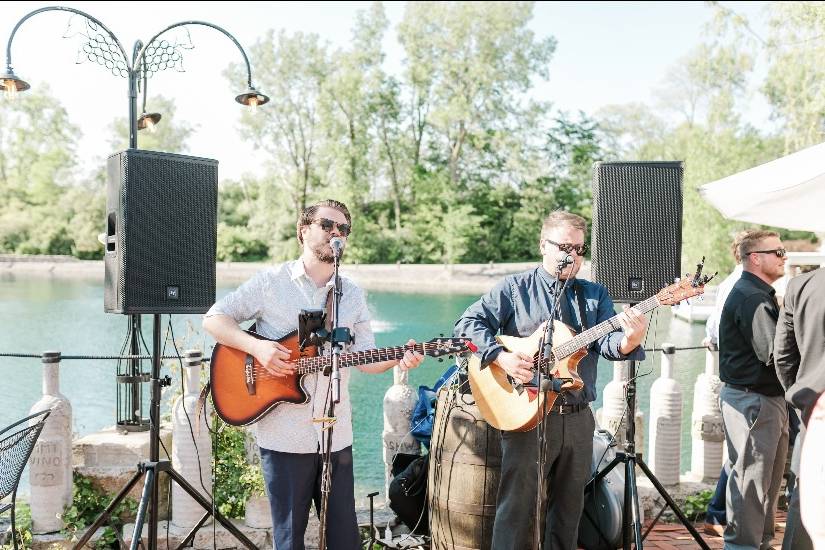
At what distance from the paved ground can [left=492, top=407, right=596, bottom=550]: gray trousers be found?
115 cm

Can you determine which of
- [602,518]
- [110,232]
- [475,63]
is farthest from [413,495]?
[475,63]

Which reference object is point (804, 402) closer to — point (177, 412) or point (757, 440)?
point (757, 440)

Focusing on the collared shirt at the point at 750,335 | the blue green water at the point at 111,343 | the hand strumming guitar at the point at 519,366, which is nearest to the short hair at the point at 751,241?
the collared shirt at the point at 750,335

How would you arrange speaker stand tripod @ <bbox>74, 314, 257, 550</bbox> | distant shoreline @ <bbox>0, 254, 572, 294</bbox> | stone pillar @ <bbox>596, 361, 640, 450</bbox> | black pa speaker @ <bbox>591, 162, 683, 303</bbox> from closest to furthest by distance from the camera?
speaker stand tripod @ <bbox>74, 314, 257, 550</bbox>, black pa speaker @ <bbox>591, 162, 683, 303</bbox>, stone pillar @ <bbox>596, 361, 640, 450</bbox>, distant shoreline @ <bbox>0, 254, 572, 294</bbox>

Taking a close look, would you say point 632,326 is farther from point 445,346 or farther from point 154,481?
point 154,481

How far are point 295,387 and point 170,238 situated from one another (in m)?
1.16

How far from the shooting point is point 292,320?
2920 mm

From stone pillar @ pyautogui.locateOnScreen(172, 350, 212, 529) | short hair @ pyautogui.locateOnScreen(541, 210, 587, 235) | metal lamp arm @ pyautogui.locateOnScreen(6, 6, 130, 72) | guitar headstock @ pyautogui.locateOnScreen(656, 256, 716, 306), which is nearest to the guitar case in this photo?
guitar headstock @ pyautogui.locateOnScreen(656, 256, 716, 306)

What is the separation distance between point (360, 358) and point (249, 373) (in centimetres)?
48

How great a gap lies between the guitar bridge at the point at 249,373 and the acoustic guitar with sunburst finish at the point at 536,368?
1.00m

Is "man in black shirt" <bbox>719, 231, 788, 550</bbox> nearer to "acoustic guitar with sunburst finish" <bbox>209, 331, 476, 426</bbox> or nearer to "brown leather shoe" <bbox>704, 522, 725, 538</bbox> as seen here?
"brown leather shoe" <bbox>704, 522, 725, 538</bbox>

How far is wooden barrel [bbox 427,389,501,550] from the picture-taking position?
134 inches

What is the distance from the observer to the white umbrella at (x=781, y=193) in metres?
3.40

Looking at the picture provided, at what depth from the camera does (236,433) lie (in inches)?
158
